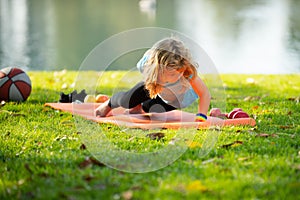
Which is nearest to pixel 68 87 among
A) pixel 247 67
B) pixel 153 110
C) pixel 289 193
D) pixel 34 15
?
pixel 153 110

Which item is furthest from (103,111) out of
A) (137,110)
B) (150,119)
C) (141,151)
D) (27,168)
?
(27,168)

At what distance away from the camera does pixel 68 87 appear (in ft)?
22.7

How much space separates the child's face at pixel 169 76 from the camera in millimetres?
3585

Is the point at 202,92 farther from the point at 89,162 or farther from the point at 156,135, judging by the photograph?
the point at 89,162

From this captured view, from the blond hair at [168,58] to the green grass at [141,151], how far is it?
0.34 metres

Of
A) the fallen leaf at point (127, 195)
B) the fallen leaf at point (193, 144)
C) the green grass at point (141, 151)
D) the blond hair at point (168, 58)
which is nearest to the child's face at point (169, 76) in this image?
the blond hair at point (168, 58)

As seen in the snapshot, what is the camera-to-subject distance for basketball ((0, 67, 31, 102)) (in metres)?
5.11

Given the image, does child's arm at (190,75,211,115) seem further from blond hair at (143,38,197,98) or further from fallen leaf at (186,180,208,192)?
fallen leaf at (186,180,208,192)

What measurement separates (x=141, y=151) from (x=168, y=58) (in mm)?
746

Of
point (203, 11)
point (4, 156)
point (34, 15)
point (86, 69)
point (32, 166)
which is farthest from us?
point (203, 11)

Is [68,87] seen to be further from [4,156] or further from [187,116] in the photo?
[4,156]

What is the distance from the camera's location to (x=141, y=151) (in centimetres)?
322

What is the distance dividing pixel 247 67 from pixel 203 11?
47.2ft

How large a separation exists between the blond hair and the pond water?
9.31m
